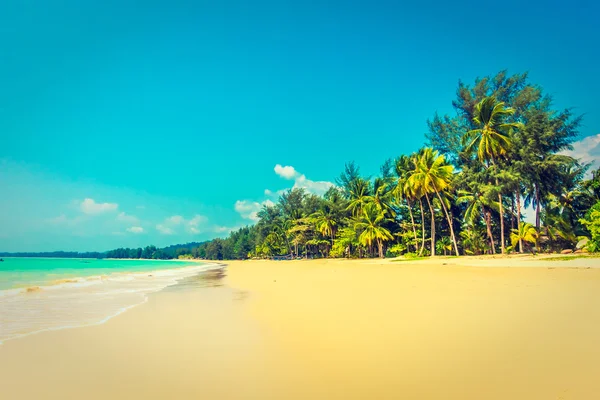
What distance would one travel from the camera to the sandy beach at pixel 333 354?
10.6ft

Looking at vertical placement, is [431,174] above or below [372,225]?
above

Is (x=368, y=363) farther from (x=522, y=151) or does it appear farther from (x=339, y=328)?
(x=522, y=151)

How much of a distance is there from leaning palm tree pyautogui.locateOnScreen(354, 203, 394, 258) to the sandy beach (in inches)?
1224

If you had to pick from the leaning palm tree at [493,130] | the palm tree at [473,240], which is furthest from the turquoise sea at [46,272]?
the palm tree at [473,240]

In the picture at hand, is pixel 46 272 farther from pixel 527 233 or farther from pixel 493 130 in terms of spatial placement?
pixel 527 233

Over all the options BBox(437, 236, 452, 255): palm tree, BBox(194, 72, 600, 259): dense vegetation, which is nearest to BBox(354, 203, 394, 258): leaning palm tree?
BBox(194, 72, 600, 259): dense vegetation

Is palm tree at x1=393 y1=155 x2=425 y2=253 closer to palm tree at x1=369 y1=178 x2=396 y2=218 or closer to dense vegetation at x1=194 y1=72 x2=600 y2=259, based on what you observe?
dense vegetation at x1=194 y1=72 x2=600 y2=259

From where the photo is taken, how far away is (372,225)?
39.1m

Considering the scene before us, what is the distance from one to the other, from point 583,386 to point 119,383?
465 centimetres

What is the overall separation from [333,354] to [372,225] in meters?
35.8

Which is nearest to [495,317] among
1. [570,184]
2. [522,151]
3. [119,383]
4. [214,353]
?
[214,353]

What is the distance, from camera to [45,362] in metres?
4.39

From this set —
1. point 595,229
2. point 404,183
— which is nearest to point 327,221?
point 404,183

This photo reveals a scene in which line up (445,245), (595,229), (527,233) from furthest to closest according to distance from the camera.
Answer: (445,245) → (527,233) → (595,229)
